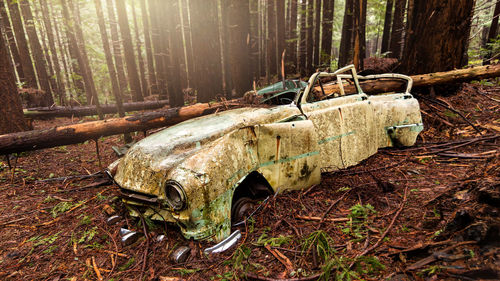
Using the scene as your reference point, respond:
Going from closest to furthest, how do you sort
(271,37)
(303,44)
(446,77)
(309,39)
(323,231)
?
(323,231), (446,77), (271,37), (309,39), (303,44)

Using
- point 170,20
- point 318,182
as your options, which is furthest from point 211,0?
point 318,182

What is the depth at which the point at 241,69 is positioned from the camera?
9109mm

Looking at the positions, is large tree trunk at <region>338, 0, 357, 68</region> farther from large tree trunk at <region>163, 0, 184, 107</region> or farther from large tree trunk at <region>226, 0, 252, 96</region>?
large tree trunk at <region>163, 0, 184, 107</region>

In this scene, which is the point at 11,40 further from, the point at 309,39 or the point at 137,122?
the point at 309,39

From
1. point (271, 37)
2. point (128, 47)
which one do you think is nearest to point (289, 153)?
point (128, 47)

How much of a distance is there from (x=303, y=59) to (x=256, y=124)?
1425cm

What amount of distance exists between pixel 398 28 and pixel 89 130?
1548 centimetres

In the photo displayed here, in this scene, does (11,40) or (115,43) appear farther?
(11,40)

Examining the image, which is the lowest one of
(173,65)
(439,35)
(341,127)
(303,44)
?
(341,127)

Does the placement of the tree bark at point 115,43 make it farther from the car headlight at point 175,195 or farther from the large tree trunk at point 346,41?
the large tree trunk at point 346,41

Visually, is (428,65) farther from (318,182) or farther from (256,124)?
(256,124)

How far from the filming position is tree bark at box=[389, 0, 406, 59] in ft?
43.9

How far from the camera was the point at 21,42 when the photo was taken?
1004cm

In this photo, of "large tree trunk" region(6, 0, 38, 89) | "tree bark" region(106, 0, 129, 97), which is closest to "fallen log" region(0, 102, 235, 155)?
"tree bark" region(106, 0, 129, 97)
